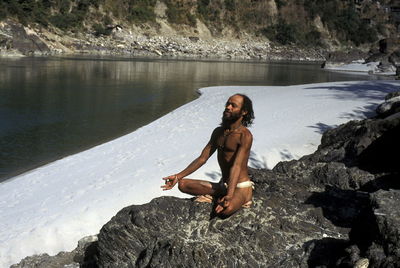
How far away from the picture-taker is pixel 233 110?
11.3ft

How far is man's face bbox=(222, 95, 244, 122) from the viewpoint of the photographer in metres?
3.45

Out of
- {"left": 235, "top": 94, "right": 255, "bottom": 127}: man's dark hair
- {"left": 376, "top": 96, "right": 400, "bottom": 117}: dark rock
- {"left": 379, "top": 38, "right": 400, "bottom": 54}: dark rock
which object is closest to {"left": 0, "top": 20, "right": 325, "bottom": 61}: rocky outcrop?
{"left": 379, "top": 38, "right": 400, "bottom": 54}: dark rock

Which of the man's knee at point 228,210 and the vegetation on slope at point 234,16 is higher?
the vegetation on slope at point 234,16

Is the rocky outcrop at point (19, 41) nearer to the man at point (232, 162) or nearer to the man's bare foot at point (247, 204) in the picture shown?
the man at point (232, 162)

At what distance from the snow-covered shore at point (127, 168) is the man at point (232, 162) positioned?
8.32 ft

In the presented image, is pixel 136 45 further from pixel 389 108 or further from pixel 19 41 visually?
pixel 389 108

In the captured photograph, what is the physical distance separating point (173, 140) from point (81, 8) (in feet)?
177

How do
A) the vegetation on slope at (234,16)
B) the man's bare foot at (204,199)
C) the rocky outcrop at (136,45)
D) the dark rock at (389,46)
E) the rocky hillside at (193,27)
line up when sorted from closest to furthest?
the man's bare foot at (204,199) → the dark rock at (389,46) → the rocky outcrop at (136,45) → the rocky hillside at (193,27) → the vegetation on slope at (234,16)

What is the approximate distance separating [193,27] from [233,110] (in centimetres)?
6602

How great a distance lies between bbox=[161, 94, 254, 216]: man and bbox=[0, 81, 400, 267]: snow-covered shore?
2.54 m

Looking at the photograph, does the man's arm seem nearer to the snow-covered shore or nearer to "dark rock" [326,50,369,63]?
the snow-covered shore

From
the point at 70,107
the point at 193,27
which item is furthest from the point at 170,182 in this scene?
the point at 193,27

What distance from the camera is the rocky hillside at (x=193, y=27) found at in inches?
1933

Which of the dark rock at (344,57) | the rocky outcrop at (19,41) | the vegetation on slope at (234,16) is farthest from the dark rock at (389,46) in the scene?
the vegetation on slope at (234,16)
